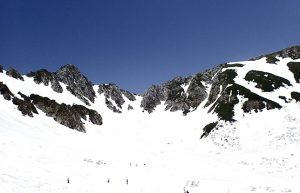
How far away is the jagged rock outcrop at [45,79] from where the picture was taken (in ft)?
381

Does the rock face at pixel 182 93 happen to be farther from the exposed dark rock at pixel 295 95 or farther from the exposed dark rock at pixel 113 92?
the exposed dark rock at pixel 295 95

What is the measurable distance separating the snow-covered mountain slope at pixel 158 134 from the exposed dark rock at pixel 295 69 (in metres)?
0.47

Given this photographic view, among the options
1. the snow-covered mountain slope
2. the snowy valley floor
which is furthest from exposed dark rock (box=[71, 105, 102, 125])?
the snowy valley floor

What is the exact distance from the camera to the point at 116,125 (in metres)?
107

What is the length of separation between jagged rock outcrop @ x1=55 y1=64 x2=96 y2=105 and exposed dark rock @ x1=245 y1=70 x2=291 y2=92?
60.1m

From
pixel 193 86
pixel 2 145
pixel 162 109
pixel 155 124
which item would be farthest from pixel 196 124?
pixel 2 145

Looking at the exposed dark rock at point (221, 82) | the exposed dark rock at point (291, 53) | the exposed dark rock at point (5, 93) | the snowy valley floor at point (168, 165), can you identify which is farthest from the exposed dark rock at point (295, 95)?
the exposed dark rock at point (5, 93)

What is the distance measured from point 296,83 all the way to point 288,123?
52.7 metres

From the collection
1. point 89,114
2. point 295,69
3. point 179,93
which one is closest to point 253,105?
point 295,69

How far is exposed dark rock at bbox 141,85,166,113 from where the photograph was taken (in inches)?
5994

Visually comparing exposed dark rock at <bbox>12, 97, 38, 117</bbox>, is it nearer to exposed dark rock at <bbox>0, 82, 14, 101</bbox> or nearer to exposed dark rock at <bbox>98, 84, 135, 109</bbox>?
exposed dark rock at <bbox>0, 82, 14, 101</bbox>

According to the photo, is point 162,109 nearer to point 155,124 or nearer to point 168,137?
point 155,124

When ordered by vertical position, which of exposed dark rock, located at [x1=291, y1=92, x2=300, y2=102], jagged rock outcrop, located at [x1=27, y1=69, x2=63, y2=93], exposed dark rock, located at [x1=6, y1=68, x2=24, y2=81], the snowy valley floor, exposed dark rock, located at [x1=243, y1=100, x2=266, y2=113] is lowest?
the snowy valley floor

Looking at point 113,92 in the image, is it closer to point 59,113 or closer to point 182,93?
point 182,93
